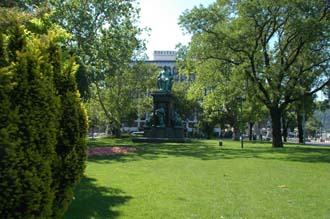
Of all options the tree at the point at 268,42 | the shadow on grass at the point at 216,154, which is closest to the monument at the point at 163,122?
the tree at the point at 268,42

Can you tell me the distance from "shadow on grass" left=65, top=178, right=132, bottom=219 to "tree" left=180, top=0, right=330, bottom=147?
68.1 feet

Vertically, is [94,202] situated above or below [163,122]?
below

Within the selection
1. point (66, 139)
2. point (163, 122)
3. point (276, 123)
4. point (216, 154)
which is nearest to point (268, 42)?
point (276, 123)

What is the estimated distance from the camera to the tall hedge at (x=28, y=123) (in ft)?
12.3

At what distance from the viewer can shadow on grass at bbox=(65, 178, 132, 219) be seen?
6768mm

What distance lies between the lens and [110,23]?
35625 mm

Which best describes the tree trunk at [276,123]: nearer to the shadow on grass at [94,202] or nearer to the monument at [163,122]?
the monument at [163,122]

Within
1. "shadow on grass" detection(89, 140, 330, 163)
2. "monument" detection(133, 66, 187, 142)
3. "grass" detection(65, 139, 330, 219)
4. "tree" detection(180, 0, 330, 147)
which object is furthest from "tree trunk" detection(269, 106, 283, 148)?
"grass" detection(65, 139, 330, 219)

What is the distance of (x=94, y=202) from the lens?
7.80 meters

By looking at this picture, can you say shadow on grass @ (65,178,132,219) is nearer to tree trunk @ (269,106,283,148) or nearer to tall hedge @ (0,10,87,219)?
tall hedge @ (0,10,87,219)

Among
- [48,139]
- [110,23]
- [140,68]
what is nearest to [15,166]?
[48,139]

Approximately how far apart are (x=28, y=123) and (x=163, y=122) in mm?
31886

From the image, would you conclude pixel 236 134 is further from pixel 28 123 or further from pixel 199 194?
pixel 28 123

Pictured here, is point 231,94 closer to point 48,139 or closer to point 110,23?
point 110,23
